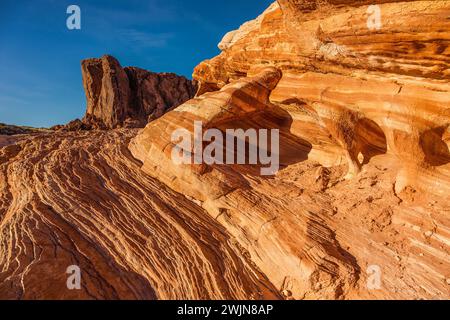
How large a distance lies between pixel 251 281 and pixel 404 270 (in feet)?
11.3

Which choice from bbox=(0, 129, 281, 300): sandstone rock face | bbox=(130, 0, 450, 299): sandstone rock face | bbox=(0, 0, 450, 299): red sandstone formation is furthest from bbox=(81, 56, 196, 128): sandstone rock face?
bbox=(130, 0, 450, 299): sandstone rock face

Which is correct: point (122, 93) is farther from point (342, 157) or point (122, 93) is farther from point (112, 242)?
point (342, 157)

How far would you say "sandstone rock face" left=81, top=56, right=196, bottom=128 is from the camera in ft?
176

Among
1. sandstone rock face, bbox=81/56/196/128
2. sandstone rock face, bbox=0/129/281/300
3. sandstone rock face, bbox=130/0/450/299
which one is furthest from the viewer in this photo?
sandstone rock face, bbox=81/56/196/128

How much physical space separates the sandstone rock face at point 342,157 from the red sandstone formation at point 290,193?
0.12ft

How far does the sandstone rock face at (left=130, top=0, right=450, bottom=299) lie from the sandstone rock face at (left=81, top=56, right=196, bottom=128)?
4300cm

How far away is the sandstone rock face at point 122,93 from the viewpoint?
53.8 meters

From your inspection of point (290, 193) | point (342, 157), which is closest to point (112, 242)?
point (290, 193)

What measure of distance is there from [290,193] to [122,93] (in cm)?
5176

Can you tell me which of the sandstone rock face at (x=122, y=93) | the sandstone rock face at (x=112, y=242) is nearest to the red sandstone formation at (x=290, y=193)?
the sandstone rock face at (x=112, y=242)

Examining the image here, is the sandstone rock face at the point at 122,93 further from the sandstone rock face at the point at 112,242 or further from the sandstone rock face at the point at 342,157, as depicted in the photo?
the sandstone rock face at the point at 342,157

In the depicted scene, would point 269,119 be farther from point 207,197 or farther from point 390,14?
point 390,14

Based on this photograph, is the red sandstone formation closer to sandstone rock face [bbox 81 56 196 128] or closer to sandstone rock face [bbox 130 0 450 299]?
sandstone rock face [bbox 130 0 450 299]
